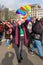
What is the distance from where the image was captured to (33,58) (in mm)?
9180

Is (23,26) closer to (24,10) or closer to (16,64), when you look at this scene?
(24,10)

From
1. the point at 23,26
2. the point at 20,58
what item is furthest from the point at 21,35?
the point at 20,58

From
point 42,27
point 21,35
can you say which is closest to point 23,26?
point 21,35

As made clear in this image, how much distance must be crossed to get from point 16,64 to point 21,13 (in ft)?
5.63

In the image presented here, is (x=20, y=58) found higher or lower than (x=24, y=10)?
lower

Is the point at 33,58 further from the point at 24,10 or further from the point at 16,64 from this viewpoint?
the point at 24,10

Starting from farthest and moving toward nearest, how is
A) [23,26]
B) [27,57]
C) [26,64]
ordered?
[27,57], [23,26], [26,64]

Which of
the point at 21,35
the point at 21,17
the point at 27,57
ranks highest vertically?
the point at 21,17

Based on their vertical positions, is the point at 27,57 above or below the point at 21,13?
below

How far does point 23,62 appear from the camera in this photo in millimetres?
8492

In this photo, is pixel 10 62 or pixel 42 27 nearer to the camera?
pixel 10 62

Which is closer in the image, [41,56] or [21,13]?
[21,13]

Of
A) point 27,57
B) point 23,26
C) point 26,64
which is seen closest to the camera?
point 26,64

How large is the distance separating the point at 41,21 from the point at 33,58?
1.39 m
